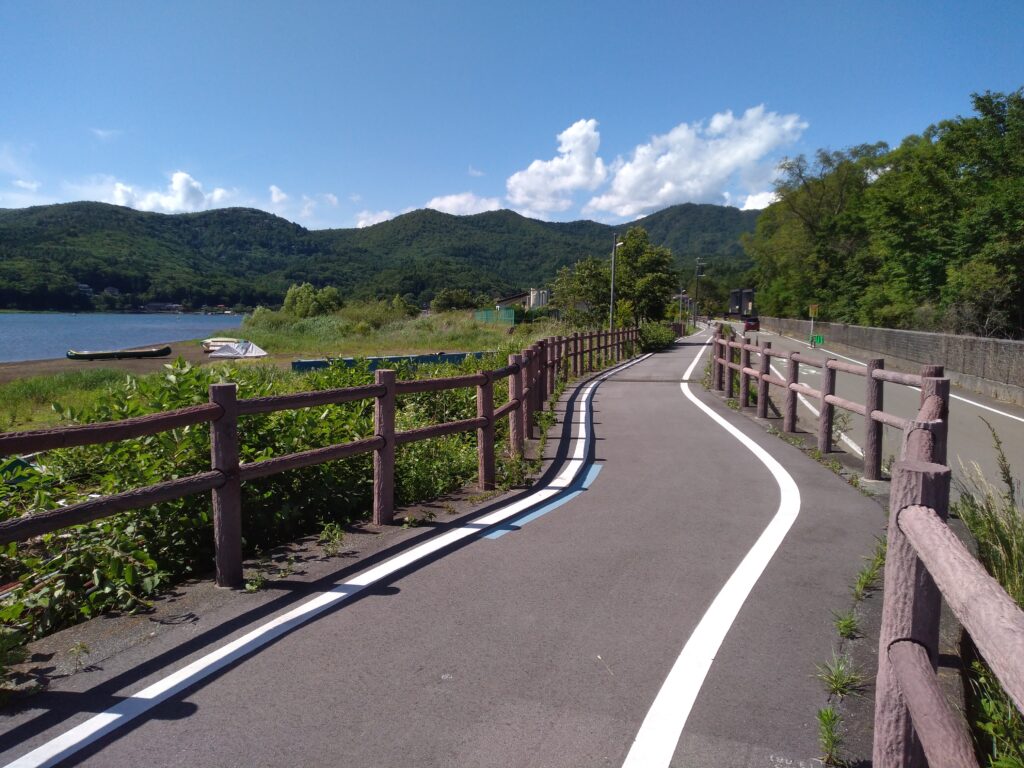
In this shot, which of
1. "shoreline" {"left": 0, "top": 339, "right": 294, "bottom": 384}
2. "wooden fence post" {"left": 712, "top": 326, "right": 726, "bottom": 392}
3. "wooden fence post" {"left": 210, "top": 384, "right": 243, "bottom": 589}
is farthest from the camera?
"shoreline" {"left": 0, "top": 339, "right": 294, "bottom": 384}

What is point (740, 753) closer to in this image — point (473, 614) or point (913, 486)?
point (913, 486)

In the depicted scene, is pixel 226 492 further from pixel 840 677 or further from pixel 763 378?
pixel 763 378

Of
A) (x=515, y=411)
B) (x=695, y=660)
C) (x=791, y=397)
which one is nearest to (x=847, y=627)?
(x=695, y=660)

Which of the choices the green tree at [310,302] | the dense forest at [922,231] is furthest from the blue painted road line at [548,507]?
the green tree at [310,302]

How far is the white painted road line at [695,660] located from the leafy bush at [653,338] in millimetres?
33785

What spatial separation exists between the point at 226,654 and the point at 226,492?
117 centimetres

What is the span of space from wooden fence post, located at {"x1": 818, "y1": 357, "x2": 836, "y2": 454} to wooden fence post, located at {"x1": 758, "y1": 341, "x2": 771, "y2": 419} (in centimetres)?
246

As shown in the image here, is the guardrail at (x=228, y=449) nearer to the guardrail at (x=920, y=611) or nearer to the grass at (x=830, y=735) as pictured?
the grass at (x=830, y=735)

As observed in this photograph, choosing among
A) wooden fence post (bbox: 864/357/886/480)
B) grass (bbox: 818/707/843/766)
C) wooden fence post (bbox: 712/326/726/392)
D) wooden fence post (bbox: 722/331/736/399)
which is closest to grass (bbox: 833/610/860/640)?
grass (bbox: 818/707/843/766)

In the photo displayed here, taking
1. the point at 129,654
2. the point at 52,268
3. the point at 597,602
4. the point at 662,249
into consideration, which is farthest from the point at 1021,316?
the point at 52,268

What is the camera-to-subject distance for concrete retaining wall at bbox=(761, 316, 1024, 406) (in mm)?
18984

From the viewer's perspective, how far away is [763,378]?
1212 centimetres

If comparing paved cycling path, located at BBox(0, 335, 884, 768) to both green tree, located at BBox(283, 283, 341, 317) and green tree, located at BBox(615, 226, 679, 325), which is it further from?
green tree, located at BBox(283, 283, 341, 317)

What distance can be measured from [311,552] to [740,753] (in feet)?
11.3
